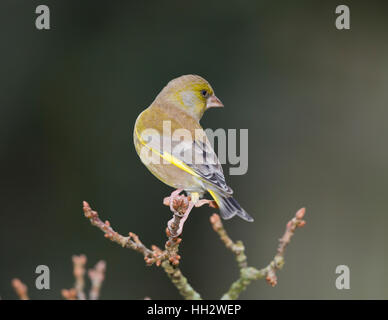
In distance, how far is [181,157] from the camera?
2.32m

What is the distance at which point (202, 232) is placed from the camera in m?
5.30

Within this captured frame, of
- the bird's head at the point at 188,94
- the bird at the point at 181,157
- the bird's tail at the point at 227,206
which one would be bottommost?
the bird's tail at the point at 227,206

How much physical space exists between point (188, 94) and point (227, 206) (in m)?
0.73

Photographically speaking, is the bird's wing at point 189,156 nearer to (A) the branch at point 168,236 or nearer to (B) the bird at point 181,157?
(B) the bird at point 181,157

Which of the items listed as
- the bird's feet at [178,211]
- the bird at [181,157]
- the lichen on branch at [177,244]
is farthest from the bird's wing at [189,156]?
the bird's feet at [178,211]

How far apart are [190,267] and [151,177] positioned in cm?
98

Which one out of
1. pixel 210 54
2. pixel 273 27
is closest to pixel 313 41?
pixel 273 27

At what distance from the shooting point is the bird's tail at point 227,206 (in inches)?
84.2

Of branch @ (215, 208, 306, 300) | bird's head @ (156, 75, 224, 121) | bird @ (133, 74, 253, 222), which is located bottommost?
branch @ (215, 208, 306, 300)

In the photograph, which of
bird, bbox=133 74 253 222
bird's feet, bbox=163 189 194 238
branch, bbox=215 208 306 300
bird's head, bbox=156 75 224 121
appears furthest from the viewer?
bird's head, bbox=156 75 224 121

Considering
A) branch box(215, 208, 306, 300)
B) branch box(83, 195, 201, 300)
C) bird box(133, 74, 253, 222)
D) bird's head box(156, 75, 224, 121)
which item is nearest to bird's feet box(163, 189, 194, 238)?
branch box(83, 195, 201, 300)

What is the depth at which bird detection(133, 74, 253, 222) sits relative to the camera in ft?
7.32

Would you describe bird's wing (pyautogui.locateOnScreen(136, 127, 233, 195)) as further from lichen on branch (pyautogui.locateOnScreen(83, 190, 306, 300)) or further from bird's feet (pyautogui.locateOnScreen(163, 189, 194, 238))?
bird's feet (pyautogui.locateOnScreen(163, 189, 194, 238))

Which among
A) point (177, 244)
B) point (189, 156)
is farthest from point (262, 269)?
point (189, 156)
